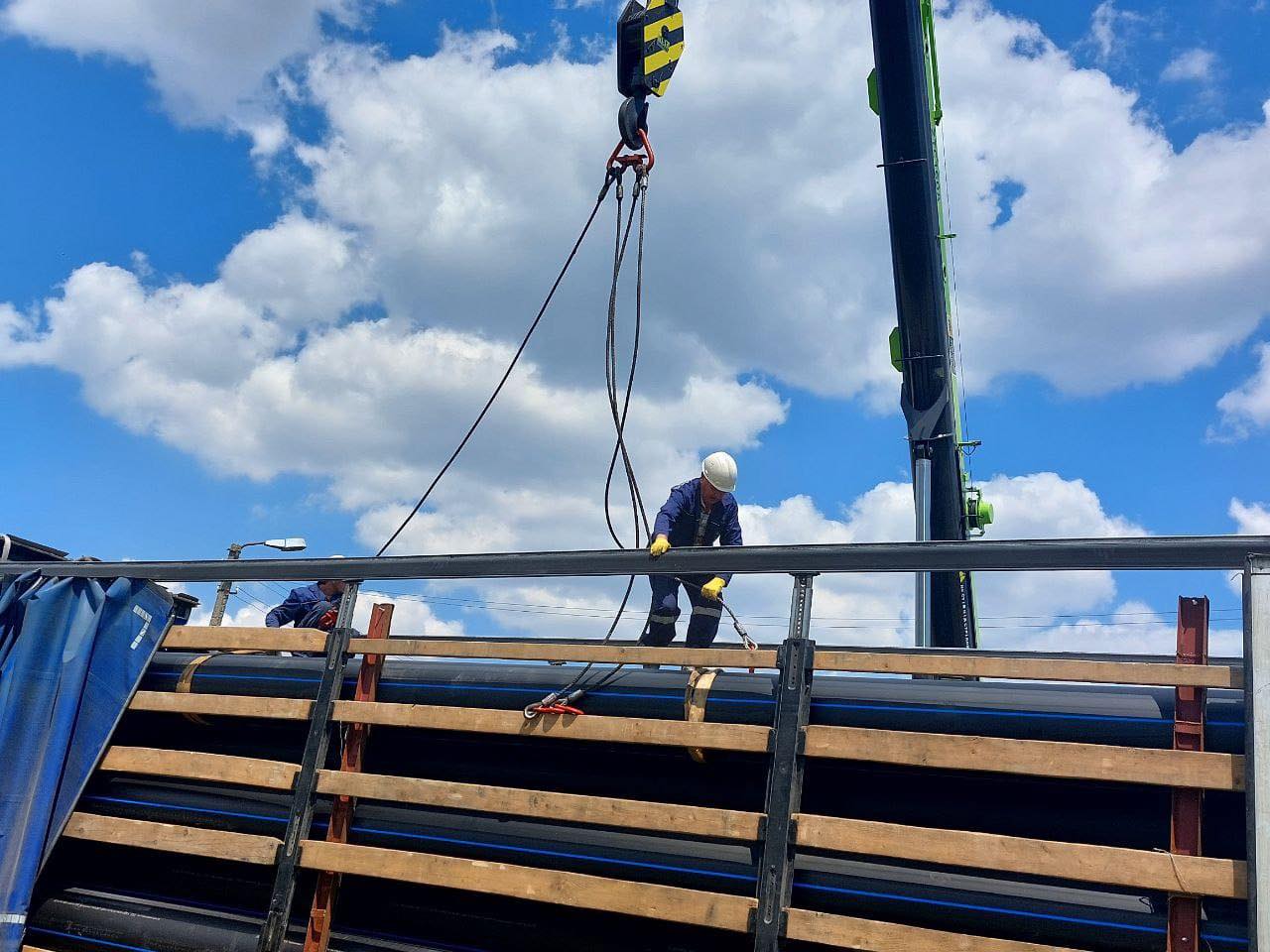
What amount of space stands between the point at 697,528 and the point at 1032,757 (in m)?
3.32

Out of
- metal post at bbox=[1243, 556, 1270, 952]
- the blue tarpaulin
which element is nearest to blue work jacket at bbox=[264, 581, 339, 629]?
the blue tarpaulin

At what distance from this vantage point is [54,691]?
16.6 feet

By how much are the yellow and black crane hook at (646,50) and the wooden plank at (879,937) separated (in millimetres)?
4783

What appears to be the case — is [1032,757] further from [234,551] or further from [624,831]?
[234,551]

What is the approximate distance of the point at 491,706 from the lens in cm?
455

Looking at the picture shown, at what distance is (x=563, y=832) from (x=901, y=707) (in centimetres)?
150

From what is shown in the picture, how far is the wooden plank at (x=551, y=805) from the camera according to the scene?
3645mm

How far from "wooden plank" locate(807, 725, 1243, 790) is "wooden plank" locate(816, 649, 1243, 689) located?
226mm

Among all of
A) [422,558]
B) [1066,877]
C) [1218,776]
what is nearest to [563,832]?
[422,558]

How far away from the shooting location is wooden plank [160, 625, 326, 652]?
485 cm

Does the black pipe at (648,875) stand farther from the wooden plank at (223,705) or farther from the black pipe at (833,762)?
the wooden plank at (223,705)

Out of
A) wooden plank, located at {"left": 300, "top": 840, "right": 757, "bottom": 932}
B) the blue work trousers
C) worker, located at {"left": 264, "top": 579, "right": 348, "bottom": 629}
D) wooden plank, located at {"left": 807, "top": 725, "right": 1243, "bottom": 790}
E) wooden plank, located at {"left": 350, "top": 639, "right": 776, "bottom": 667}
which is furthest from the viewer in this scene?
worker, located at {"left": 264, "top": 579, "right": 348, "bottom": 629}

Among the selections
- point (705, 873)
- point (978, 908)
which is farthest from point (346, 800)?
point (978, 908)

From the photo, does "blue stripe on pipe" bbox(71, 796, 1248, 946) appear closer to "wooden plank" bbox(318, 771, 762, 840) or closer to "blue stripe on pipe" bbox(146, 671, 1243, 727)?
"wooden plank" bbox(318, 771, 762, 840)
